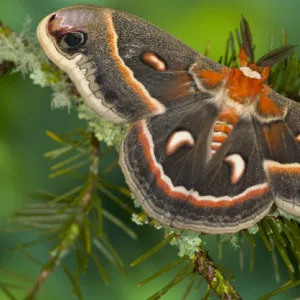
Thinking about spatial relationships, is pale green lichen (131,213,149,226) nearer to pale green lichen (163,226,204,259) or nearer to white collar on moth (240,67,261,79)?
pale green lichen (163,226,204,259)

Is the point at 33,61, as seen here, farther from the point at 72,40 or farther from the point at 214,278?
the point at 214,278

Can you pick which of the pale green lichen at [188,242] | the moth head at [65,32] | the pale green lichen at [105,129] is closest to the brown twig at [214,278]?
the pale green lichen at [188,242]

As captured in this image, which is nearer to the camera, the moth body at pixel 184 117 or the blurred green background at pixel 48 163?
the moth body at pixel 184 117

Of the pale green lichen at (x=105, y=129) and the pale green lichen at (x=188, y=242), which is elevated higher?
the pale green lichen at (x=105, y=129)

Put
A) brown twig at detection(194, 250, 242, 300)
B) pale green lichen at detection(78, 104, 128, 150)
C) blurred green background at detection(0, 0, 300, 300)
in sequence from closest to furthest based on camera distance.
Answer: brown twig at detection(194, 250, 242, 300) < pale green lichen at detection(78, 104, 128, 150) < blurred green background at detection(0, 0, 300, 300)

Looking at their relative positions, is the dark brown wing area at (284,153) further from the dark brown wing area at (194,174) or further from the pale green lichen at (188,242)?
the pale green lichen at (188,242)

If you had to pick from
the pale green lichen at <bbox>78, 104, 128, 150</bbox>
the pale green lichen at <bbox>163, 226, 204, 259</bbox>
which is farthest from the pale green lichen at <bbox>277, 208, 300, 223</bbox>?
the pale green lichen at <bbox>78, 104, 128, 150</bbox>
